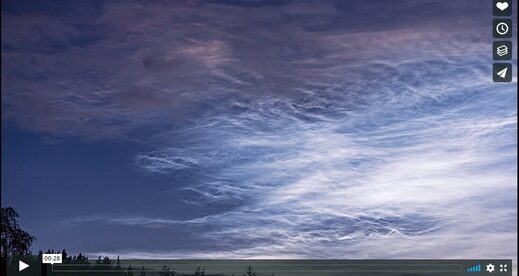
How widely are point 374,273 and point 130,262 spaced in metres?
4.91

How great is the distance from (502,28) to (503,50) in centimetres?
46

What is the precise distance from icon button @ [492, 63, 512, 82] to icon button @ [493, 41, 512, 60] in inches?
7.5

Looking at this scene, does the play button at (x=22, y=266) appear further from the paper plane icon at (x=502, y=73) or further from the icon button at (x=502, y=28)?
the icon button at (x=502, y=28)

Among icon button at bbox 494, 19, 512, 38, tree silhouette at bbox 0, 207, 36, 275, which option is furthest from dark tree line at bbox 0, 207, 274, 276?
icon button at bbox 494, 19, 512, 38

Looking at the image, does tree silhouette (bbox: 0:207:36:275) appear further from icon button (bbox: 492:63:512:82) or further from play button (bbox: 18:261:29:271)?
icon button (bbox: 492:63:512:82)

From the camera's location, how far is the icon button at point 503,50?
1370cm

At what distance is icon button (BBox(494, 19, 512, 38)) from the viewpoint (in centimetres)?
1384

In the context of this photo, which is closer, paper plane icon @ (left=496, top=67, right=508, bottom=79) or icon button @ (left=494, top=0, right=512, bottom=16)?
paper plane icon @ (left=496, top=67, right=508, bottom=79)

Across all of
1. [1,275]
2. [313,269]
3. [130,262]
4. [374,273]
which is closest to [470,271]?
[374,273]
